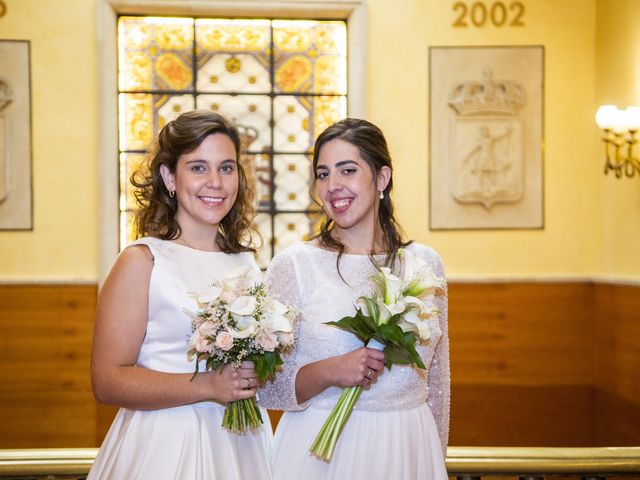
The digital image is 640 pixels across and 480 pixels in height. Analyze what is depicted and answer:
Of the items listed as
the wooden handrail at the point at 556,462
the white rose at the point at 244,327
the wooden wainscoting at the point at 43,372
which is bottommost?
the wooden wainscoting at the point at 43,372

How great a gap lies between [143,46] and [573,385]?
4652 millimetres

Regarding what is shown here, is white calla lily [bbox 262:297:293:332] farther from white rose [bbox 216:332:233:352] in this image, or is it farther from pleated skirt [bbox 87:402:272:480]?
pleated skirt [bbox 87:402:272:480]

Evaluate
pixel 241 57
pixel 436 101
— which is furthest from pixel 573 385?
pixel 241 57

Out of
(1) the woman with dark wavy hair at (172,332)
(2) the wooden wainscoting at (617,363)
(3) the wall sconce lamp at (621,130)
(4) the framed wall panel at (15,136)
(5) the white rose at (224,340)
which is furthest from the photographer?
(4) the framed wall panel at (15,136)

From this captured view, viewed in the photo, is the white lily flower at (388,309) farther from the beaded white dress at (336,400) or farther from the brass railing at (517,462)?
the brass railing at (517,462)

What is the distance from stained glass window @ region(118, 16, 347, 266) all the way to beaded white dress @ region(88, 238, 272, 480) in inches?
166

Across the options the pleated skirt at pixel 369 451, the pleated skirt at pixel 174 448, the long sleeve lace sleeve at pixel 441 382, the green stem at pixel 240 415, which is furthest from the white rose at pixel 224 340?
the long sleeve lace sleeve at pixel 441 382

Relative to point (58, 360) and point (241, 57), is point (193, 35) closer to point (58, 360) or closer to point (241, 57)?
point (241, 57)

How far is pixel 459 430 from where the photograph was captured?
6.35 meters

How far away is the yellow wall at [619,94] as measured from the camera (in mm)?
5738

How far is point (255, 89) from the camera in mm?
6551

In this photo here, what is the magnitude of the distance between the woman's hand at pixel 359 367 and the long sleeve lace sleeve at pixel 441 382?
445 millimetres

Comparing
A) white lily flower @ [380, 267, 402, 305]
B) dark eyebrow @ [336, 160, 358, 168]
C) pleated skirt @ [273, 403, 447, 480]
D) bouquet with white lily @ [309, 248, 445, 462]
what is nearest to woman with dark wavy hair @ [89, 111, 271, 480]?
pleated skirt @ [273, 403, 447, 480]

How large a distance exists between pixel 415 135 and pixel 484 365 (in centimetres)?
203
